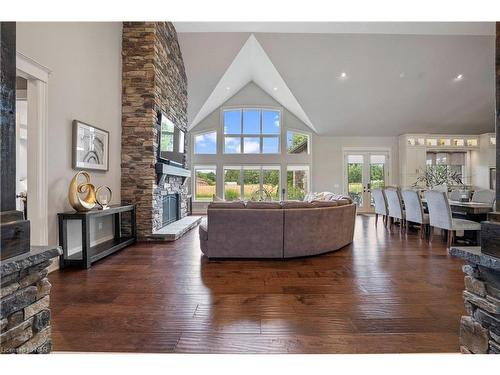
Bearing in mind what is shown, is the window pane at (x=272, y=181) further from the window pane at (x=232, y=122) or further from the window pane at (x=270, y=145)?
the window pane at (x=232, y=122)

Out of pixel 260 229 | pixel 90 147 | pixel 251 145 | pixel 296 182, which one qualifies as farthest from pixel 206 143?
pixel 260 229

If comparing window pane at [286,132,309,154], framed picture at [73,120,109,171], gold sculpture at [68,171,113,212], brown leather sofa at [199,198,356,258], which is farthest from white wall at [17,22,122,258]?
window pane at [286,132,309,154]

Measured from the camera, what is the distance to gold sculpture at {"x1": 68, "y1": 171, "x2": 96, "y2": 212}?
132 inches

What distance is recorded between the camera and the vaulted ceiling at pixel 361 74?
6703mm

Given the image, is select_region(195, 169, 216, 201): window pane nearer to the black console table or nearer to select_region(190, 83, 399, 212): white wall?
select_region(190, 83, 399, 212): white wall

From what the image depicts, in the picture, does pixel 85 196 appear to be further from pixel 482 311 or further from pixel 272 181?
pixel 272 181

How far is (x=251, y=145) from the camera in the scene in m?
10.2

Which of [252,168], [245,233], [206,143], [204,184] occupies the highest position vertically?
[206,143]

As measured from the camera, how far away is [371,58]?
7176 millimetres

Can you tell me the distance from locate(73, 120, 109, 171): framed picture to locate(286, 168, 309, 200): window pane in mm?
6998

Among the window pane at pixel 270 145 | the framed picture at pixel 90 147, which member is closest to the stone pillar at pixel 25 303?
the framed picture at pixel 90 147

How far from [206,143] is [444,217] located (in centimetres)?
791
